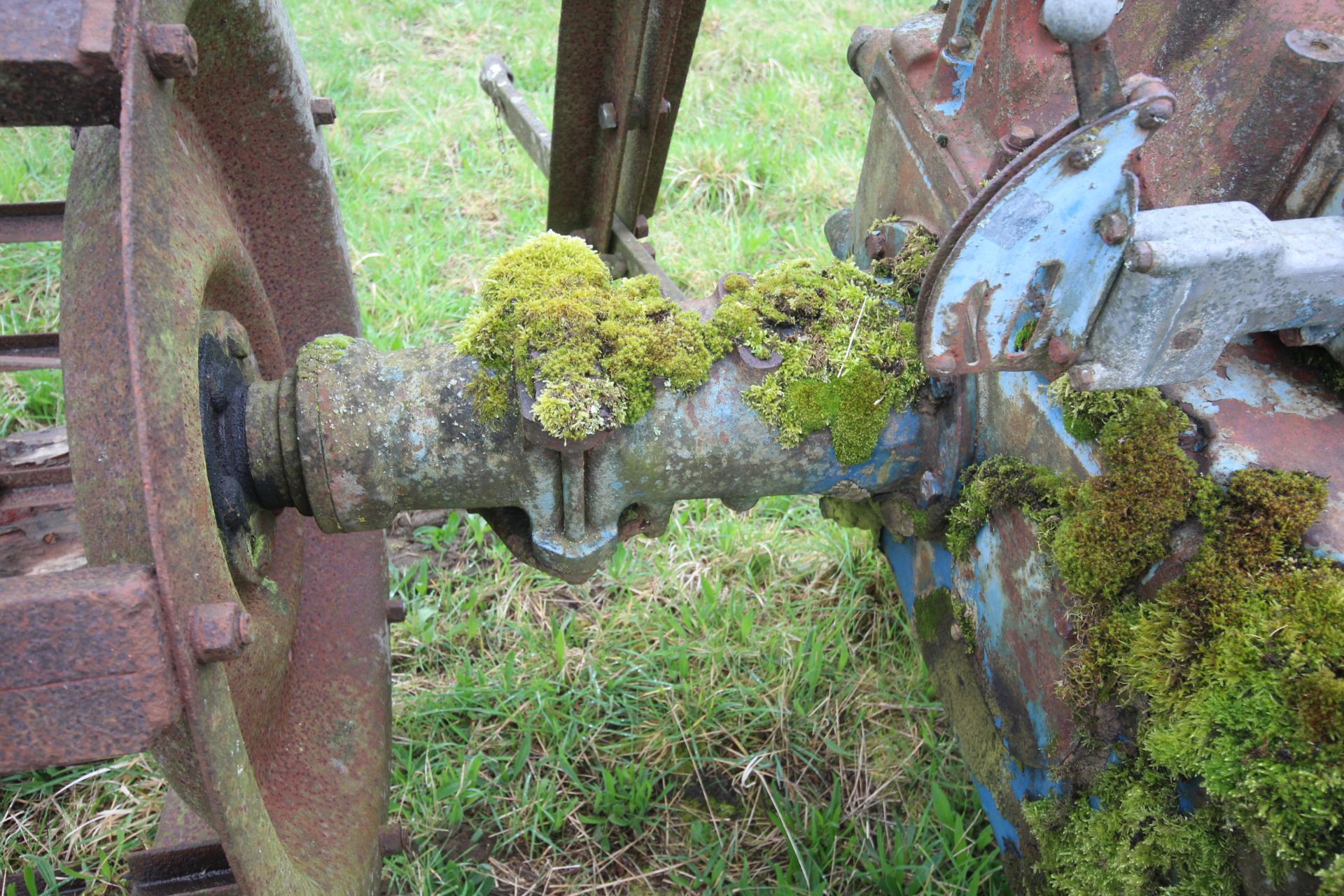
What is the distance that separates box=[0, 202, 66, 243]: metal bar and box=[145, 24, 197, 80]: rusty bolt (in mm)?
1373

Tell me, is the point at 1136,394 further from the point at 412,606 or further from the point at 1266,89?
the point at 412,606

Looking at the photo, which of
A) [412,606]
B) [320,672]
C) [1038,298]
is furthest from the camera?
[412,606]

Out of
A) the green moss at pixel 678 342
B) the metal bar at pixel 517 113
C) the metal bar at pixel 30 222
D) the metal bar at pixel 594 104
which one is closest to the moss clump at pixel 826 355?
the green moss at pixel 678 342

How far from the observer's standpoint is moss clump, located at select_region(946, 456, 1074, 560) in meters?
1.45

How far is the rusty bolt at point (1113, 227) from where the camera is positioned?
1163 millimetres

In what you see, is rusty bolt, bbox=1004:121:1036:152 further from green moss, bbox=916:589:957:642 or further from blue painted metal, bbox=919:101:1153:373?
green moss, bbox=916:589:957:642

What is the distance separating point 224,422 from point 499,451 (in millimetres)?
443

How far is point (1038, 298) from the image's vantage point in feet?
4.20

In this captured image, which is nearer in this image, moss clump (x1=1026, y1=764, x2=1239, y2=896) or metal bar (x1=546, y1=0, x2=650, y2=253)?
moss clump (x1=1026, y1=764, x2=1239, y2=896)

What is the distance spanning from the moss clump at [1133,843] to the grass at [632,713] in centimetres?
70

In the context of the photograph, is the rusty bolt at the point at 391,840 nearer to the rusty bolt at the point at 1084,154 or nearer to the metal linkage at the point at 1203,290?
the metal linkage at the point at 1203,290

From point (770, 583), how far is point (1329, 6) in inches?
75.2

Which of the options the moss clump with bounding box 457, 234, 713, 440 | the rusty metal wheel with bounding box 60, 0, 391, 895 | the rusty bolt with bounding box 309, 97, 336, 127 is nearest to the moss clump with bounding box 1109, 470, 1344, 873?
the moss clump with bounding box 457, 234, 713, 440

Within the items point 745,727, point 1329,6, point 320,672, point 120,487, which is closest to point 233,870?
point 120,487
